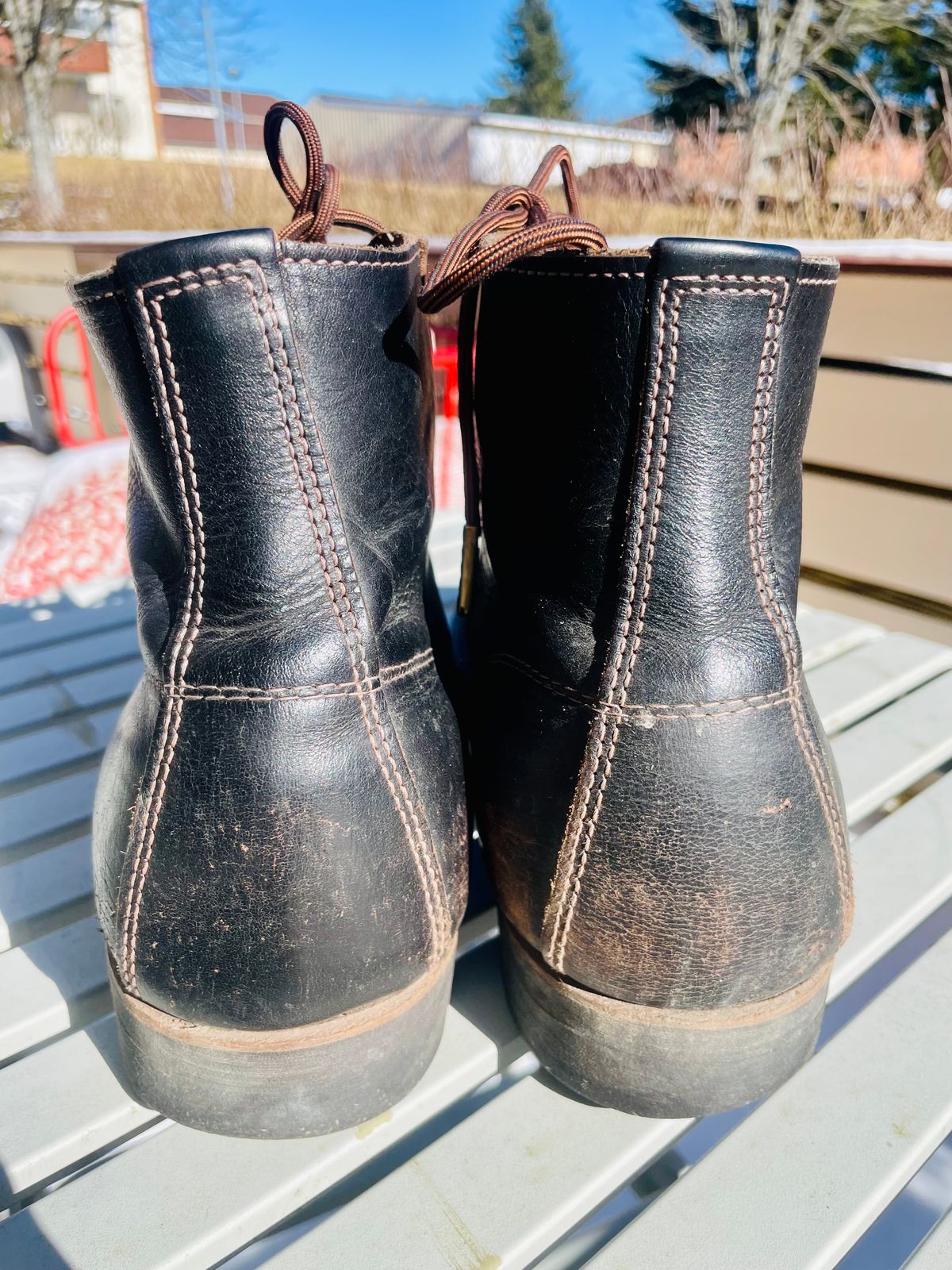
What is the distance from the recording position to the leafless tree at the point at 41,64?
20.5ft

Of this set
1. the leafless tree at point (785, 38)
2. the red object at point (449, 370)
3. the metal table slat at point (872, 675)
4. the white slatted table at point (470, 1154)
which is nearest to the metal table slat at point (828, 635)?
the metal table slat at point (872, 675)

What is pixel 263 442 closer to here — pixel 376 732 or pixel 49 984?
pixel 376 732

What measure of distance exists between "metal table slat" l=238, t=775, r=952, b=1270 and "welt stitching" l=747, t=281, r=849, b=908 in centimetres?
24

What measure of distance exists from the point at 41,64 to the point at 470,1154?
844 cm

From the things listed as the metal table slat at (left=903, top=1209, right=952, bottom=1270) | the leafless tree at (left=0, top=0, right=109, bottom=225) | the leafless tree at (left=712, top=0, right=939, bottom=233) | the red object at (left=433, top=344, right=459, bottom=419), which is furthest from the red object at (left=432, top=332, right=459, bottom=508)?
the leafless tree at (left=712, top=0, right=939, bottom=233)

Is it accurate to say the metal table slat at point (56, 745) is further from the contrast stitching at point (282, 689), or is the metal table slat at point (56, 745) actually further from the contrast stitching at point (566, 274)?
the contrast stitching at point (566, 274)

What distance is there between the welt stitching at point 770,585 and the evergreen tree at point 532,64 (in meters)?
28.3

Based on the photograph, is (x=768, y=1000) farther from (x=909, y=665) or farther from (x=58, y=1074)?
(x=909, y=665)

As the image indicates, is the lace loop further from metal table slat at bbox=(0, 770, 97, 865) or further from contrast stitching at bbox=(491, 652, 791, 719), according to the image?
metal table slat at bbox=(0, 770, 97, 865)

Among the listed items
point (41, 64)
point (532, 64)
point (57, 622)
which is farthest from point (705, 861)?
point (532, 64)

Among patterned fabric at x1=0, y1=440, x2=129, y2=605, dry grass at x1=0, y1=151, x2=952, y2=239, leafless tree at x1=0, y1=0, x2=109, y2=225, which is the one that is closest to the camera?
patterned fabric at x1=0, y1=440, x2=129, y2=605

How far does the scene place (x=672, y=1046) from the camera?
539mm

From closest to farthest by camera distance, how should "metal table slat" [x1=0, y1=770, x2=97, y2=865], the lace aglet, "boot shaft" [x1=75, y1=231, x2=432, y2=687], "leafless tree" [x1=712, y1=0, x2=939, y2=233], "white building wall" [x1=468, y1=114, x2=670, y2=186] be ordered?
1. "boot shaft" [x1=75, y1=231, x2=432, y2=687]
2. the lace aglet
3. "metal table slat" [x1=0, y1=770, x2=97, y2=865]
4. "white building wall" [x1=468, y1=114, x2=670, y2=186]
5. "leafless tree" [x1=712, y1=0, x2=939, y2=233]

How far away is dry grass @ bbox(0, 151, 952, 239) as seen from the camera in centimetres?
306
